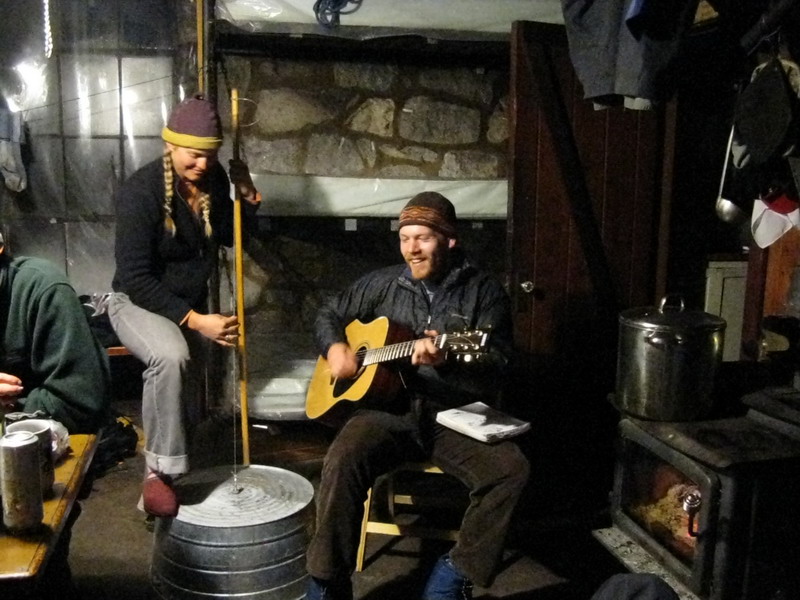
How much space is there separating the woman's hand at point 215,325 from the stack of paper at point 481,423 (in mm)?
992

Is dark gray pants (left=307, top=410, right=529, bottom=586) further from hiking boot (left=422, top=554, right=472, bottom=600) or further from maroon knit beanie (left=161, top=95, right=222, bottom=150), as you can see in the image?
maroon knit beanie (left=161, top=95, right=222, bottom=150)

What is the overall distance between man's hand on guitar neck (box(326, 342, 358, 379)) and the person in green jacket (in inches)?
40.1

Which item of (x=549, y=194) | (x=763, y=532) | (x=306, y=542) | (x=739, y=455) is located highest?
(x=549, y=194)

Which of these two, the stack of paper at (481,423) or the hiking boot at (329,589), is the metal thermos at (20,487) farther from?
the stack of paper at (481,423)

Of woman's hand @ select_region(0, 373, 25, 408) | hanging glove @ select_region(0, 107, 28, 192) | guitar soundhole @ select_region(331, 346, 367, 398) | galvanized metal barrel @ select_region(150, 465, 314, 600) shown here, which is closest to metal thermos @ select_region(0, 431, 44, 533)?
woman's hand @ select_region(0, 373, 25, 408)

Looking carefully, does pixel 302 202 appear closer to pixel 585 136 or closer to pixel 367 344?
pixel 367 344

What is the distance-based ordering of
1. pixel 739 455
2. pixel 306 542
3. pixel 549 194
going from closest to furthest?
1. pixel 739 455
2. pixel 306 542
3. pixel 549 194

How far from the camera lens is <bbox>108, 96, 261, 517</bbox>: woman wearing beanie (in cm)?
309

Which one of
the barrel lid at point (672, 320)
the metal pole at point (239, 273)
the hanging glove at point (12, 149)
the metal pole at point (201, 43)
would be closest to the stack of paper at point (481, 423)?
the barrel lid at point (672, 320)

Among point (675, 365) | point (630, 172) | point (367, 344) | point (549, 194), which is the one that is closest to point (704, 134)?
point (630, 172)

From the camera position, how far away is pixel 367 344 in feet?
10.2

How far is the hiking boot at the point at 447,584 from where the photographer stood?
2.79m

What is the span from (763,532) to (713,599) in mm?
266

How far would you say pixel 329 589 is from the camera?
104 inches
